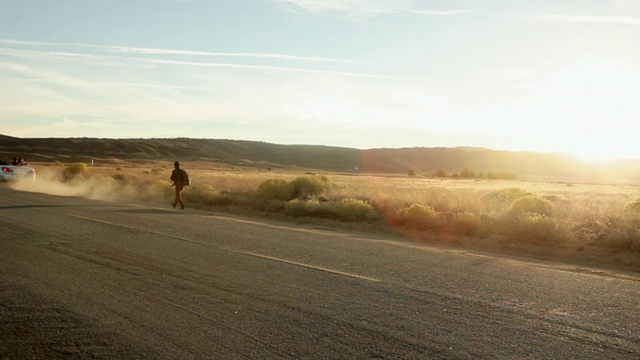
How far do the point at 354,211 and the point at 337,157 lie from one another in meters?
160

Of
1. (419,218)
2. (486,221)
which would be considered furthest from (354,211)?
(486,221)

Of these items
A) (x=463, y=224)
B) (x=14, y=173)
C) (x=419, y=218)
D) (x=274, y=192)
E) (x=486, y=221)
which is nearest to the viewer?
(x=486, y=221)

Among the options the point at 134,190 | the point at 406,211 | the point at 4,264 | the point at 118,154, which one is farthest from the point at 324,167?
the point at 4,264

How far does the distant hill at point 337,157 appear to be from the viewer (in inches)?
5640

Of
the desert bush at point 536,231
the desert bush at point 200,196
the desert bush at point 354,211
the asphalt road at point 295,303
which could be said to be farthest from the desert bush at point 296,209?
the asphalt road at point 295,303

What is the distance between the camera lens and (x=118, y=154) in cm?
13825

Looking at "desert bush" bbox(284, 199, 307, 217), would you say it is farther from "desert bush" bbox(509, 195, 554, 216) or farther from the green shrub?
"desert bush" bbox(509, 195, 554, 216)

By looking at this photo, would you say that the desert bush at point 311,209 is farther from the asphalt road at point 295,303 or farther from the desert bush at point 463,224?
the asphalt road at point 295,303

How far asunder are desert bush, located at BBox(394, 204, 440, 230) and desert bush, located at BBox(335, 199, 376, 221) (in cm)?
137

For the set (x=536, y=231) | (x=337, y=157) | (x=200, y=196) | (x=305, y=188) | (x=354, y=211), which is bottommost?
(x=200, y=196)

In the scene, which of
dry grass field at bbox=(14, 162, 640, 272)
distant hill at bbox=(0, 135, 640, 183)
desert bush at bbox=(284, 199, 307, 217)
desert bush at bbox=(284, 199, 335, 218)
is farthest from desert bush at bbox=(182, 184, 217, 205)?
distant hill at bbox=(0, 135, 640, 183)

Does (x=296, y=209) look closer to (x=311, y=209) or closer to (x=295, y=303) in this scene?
(x=311, y=209)

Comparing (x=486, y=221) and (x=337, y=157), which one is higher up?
(x=337, y=157)

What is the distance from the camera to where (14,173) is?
31.4 metres
